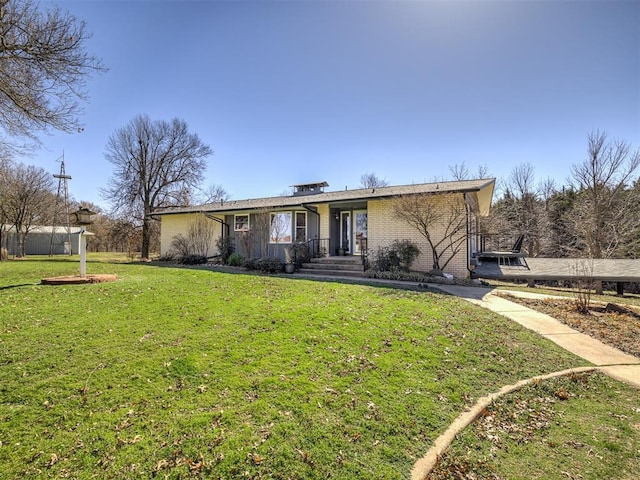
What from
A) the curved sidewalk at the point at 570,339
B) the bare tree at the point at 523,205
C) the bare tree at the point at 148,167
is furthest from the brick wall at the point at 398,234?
the bare tree at the point at 148,167

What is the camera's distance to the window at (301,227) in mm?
14648

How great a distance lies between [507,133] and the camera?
1427cm

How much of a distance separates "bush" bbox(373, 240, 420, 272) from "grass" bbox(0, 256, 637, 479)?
496 cm

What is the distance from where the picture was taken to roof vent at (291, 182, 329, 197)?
20.2 meters

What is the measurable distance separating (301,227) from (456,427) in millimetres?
12292

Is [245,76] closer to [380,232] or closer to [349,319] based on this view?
[380,232]

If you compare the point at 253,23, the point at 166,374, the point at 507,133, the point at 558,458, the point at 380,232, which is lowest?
the point at 558,458

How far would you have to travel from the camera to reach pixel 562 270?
12125 mm

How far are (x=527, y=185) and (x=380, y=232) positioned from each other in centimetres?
2298

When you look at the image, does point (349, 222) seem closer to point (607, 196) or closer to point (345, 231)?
point (345, 231)

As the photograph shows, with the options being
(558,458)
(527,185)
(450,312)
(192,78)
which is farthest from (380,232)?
(527,185)

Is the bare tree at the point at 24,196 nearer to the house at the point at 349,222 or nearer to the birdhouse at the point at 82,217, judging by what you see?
the house at the point at 349,222

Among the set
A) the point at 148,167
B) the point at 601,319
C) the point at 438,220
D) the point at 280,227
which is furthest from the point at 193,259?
the point at 601,319

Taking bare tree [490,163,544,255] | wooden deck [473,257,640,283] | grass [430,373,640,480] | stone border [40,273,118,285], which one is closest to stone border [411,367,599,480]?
grass [430,373,640,480]
